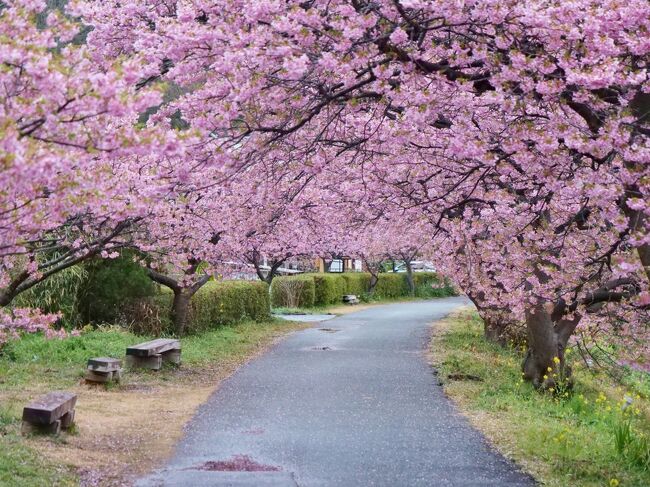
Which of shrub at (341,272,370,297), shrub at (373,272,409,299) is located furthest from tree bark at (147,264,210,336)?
shrub at (373,272,409,299)

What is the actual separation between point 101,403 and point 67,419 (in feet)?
6.66

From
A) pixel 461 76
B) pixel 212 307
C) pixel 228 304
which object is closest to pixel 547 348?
pixel 461 76

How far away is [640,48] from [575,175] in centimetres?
130

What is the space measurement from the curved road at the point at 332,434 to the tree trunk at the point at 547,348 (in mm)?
1696

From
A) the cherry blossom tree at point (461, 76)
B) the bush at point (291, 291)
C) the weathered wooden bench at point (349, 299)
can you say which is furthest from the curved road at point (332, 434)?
the weathered wooden bench at point (349, 299)

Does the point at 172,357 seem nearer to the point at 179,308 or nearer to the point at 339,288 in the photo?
the point at 179,308

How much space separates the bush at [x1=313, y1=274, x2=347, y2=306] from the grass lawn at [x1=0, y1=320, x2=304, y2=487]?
49.6ft

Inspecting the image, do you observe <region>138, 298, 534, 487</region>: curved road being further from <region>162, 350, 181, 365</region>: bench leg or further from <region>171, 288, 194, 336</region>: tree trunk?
<region>171, 288, 194, 336</region>: tree trunk

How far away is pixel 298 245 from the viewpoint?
23422 millimetres

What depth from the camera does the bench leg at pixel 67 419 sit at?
785 centimetres

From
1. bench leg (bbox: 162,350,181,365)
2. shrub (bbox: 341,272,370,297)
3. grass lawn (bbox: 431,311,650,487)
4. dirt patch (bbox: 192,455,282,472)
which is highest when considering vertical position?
shrub (bbox: 341,272,370,297)

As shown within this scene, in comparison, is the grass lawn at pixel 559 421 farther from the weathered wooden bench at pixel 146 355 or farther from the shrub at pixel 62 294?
the shrub at pixel 62 294

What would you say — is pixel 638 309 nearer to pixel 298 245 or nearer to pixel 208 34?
pixel 208 34

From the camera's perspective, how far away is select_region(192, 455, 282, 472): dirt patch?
678 cm
